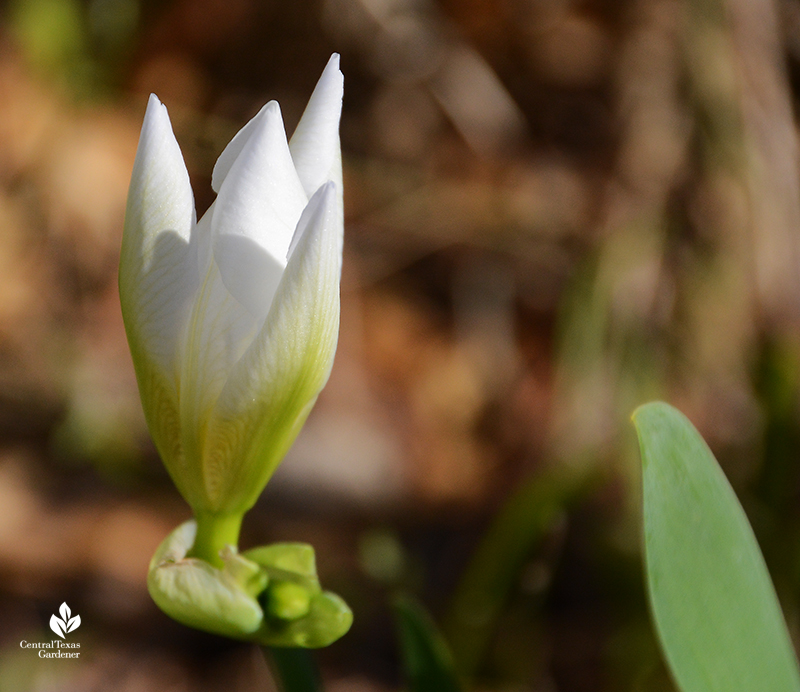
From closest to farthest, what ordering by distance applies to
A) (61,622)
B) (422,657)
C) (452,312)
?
1. (422,657)
2. (61,622)
3. (452,312)

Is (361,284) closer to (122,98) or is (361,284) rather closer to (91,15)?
(122,98)

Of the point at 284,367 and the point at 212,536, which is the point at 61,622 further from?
the point at 284,367

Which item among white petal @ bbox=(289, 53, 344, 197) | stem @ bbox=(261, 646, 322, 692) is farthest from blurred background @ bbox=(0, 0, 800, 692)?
white petal @ bbox=(289, 53, 344, 197)

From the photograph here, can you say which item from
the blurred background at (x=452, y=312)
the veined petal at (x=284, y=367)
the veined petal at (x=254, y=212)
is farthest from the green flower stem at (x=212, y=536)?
the blurred background at (x=452, y=312)

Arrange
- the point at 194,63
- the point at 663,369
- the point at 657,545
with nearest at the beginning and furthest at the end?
the point at 657,545 < the point at 663,369 < the point at 194,63

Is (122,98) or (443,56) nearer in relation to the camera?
(122,98)

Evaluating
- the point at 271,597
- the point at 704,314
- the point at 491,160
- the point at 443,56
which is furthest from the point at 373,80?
the point at 271,597

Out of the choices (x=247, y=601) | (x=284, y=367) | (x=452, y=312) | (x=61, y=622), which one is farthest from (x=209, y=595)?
(x=452, y=312)
